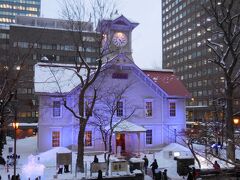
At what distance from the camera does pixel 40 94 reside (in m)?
36.7

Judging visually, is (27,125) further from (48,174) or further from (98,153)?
(48,174)

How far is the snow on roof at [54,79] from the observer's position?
1462 inches

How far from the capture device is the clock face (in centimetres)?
4210

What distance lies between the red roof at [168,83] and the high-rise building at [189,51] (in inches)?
2860

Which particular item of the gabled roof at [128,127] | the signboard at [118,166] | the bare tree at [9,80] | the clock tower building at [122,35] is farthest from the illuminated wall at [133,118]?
the signboard at [118,166]

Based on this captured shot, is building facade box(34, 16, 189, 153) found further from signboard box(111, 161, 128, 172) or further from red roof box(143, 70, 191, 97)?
signboard box(111, 161, 128, 172)

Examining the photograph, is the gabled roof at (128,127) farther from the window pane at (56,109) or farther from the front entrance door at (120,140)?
the window pane at (56,109)

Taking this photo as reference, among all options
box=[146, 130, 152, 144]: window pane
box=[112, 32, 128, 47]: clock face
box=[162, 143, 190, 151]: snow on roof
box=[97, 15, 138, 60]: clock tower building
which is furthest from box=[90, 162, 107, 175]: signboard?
box=[112, 32, 128, 47]: clock face

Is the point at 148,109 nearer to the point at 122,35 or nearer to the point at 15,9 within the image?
the point at 122,35

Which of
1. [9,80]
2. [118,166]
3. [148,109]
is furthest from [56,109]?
[9,80]

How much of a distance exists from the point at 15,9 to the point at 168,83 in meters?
155

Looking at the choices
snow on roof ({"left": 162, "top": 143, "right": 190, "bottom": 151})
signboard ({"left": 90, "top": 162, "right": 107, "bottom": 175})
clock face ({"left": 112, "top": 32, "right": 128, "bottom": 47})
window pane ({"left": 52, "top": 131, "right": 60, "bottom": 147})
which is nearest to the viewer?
signboard ({"left": 90, "top": 162, "right": 107, "bottom": 175})

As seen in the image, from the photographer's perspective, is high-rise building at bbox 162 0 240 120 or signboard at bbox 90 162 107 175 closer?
signboard at bbox 90 162 107 175

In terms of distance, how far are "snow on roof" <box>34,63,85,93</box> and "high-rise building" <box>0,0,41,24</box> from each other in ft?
479
